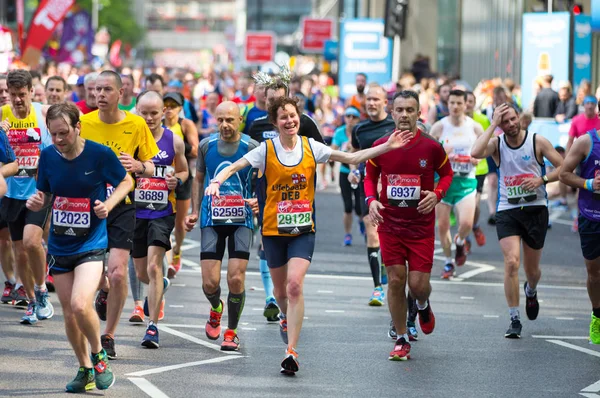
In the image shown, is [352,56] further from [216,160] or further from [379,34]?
[216,160]

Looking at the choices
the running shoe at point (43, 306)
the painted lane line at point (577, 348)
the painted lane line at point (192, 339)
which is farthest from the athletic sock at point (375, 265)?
the running shoe at point (43, 306)

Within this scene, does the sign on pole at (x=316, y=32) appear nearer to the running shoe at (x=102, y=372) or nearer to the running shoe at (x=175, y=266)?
the running shoe at (x=175, y=266)

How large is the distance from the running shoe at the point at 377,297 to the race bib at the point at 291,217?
11.3ft

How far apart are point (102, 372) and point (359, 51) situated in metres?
24.1

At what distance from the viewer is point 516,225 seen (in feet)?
36.3

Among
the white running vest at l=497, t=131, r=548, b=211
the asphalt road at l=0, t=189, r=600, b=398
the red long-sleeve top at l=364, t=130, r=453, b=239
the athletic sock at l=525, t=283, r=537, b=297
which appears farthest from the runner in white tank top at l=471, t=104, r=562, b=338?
the red long-sleeve top at l=364, t=130, r=453, b=239

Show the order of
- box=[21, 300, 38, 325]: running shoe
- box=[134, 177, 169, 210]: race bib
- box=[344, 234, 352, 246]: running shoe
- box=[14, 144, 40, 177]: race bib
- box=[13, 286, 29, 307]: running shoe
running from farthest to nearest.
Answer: box=[344, 234, 352, 246]: running shoe → box=[13, 286, 29, 307]: running shoe → box=[14, 144, 40, 177]: race bib → box=[21, 300, 38, 325]: running shoe → box=[134, 177, 169, 210]: race bib

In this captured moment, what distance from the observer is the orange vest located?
958 cm

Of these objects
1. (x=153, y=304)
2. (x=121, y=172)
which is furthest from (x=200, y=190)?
(x=121, y=172)

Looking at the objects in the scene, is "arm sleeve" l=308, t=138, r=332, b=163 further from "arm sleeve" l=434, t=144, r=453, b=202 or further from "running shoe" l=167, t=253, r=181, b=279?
"running shoe" l=167, t=253, r=181, b=279

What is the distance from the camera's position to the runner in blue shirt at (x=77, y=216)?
27.6 ft

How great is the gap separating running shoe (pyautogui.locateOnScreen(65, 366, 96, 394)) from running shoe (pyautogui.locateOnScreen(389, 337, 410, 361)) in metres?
2.44

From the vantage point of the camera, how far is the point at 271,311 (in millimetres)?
11750

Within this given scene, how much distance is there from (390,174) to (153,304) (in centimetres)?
206
